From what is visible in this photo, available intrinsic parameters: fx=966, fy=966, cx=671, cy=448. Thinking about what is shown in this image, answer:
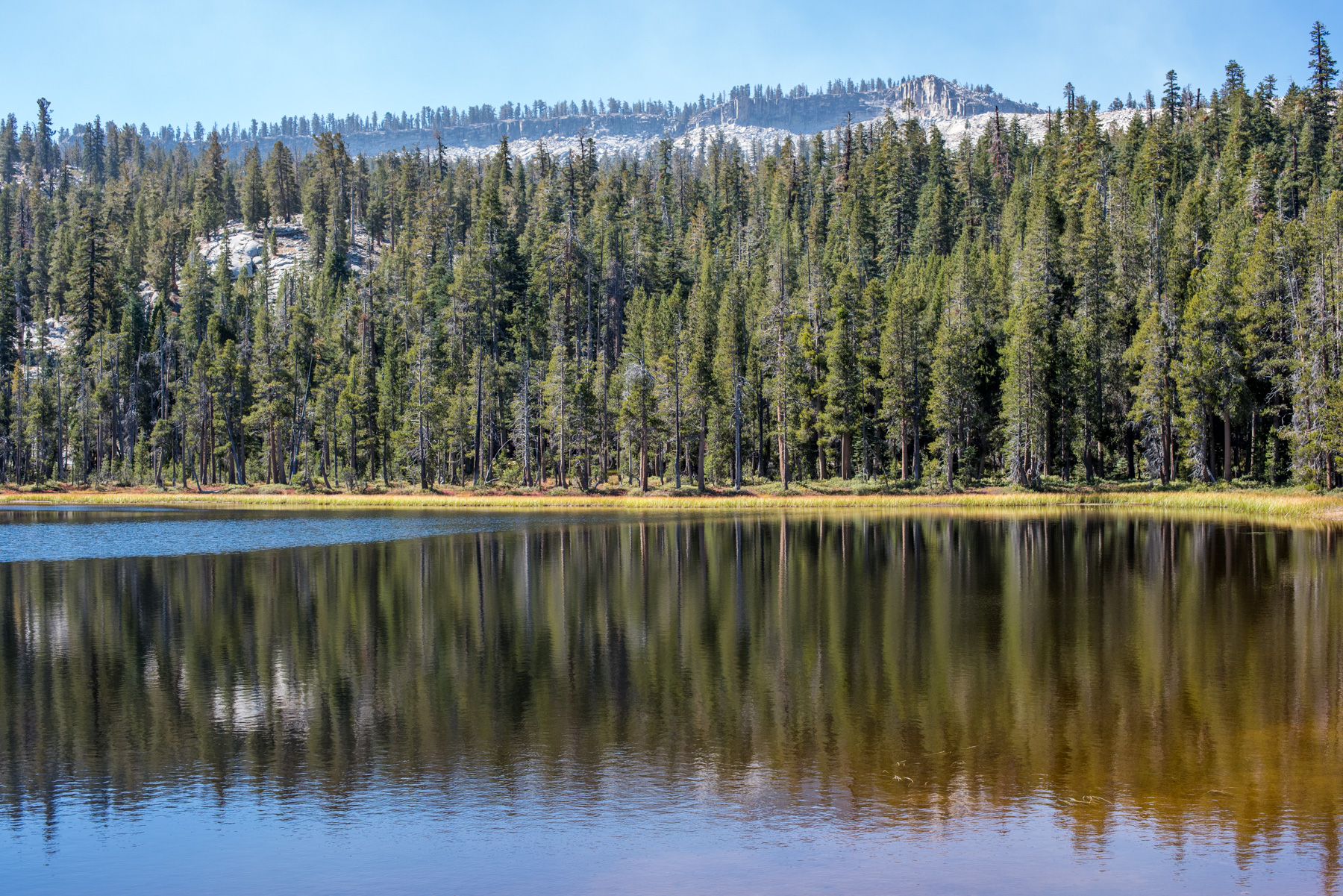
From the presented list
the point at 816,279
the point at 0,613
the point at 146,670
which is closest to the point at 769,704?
the point at 146,670

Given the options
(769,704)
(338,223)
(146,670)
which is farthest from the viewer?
(338,223)

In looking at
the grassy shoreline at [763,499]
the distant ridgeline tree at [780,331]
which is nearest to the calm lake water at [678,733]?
the grassy shoreline at [763,499]

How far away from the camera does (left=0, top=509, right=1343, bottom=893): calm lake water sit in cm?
1112

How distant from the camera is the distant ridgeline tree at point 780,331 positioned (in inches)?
2926

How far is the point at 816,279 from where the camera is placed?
3477 inches

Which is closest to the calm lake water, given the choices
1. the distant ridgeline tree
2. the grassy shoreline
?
the grassy shoreline

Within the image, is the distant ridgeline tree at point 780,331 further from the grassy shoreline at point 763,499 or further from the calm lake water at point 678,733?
the calm lake water at point 678,733

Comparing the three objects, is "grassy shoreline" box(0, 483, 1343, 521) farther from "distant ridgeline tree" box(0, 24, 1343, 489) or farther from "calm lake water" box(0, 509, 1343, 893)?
"calm lake water" box(0, 509, 1343, 893)

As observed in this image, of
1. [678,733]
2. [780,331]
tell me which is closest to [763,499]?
[780,331]

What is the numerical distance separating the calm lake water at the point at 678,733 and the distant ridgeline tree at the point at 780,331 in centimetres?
4553

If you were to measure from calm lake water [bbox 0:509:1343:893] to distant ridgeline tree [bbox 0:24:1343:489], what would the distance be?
45534 millimetres

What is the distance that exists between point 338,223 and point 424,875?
550ft

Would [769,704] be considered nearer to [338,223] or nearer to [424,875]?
[424,875]

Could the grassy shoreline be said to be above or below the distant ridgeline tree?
below
